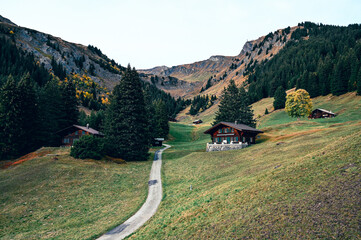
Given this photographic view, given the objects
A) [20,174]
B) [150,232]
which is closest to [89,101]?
[20,174]

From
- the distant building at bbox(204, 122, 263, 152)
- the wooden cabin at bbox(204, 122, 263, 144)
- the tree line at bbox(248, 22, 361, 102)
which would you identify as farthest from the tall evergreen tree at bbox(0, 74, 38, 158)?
the tree line at bbox(248, 22, 361, 102)

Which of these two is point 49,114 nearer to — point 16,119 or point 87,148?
point 16,119

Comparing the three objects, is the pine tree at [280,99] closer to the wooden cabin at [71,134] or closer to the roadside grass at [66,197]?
the wooden cabin at [71,134]

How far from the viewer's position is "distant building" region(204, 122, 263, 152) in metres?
53.0

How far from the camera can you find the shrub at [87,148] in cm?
4500

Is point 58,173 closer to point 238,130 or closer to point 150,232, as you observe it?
point 150,232

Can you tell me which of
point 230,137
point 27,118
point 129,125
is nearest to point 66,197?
point 129,125

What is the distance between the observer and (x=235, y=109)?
7419cm

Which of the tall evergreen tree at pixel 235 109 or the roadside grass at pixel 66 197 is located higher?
the tall evergreen tree at pixel 235 109

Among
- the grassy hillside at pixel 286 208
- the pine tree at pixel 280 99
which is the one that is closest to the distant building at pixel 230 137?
the grassy hillside at pixel 286 208

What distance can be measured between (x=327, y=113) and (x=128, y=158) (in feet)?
240

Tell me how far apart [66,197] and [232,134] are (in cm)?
4005

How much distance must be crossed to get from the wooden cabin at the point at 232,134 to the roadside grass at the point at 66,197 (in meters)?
23.0

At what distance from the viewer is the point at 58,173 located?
35.4 meters
